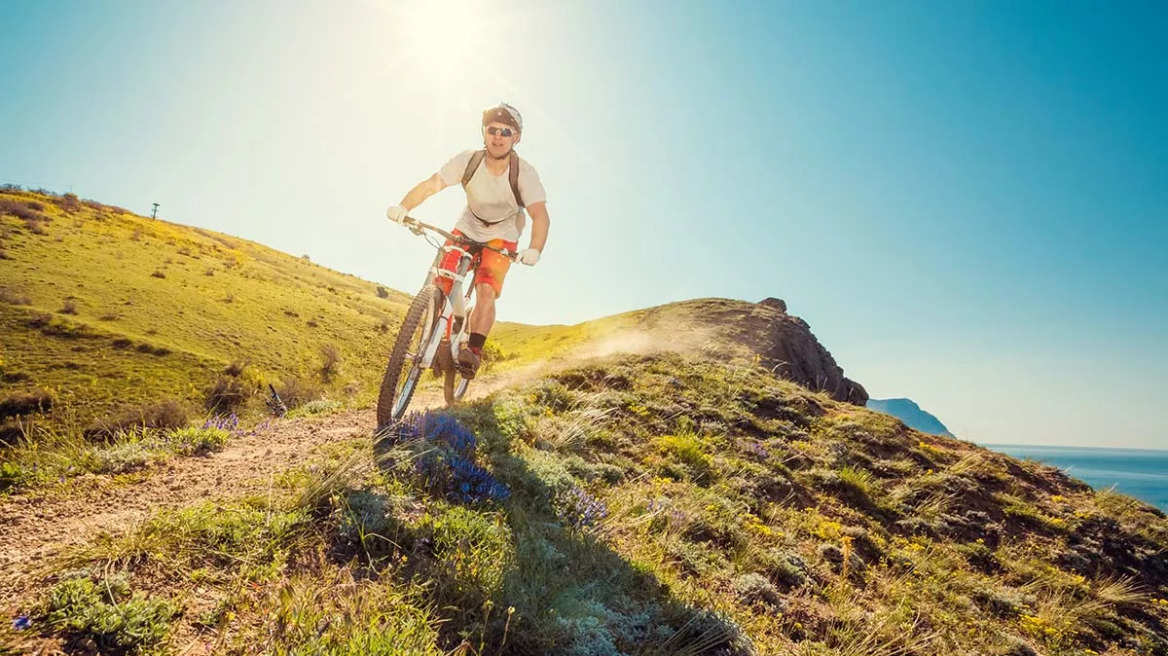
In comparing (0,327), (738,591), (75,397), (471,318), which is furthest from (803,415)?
(0,327)

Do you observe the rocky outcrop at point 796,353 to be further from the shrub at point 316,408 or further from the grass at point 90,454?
the grass at point 90,454

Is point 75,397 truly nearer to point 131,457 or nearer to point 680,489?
point 131,457

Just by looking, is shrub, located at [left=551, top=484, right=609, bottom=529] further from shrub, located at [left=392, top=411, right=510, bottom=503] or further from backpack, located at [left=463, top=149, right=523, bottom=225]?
backpack, located at [left=463, top=149, right=523, bottom=225]

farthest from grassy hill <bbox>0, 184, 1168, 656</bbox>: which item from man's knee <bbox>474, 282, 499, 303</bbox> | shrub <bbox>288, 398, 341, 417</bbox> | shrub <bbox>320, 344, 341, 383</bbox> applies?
shrub <bbox>320, 344, 341, 383</bbox>

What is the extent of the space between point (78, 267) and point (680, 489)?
3207 cm

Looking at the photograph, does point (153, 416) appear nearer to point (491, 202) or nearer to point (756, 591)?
point (491, 202)

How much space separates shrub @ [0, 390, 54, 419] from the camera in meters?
13.2

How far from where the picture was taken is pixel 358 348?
1077 inches

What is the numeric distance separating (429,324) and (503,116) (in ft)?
9.59

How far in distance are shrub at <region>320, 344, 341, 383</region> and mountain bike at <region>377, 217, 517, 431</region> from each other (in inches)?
699

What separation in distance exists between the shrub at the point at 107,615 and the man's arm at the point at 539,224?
481 centimetres

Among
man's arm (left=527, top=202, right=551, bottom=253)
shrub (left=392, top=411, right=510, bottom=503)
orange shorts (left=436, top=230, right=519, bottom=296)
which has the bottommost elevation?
shrub (left=392, top=411, right=510, bottom=503)

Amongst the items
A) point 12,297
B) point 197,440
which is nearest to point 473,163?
point 197,440

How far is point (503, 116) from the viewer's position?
20.5 ft
